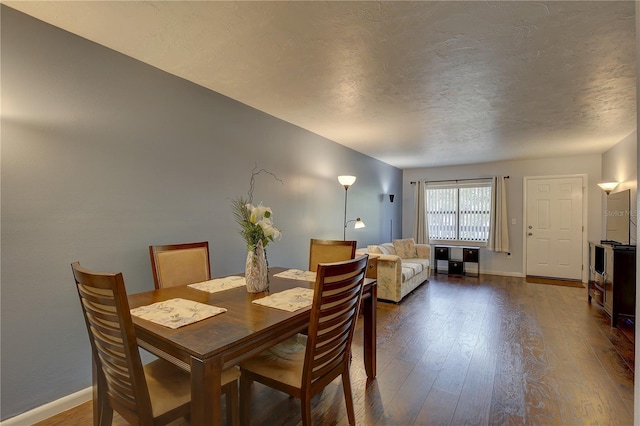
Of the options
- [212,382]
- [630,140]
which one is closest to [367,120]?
[212,382]

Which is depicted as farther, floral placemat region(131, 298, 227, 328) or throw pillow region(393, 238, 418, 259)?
throw pillow region(393, 238, 418, 259)

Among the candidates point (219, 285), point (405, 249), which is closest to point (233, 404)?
point (219, 285)

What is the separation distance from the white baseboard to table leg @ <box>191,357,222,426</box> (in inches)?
57.0

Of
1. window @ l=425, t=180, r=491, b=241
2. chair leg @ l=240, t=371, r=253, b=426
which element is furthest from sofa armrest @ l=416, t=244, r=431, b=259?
chair leg @ l=240, t=371, r=253, b=426

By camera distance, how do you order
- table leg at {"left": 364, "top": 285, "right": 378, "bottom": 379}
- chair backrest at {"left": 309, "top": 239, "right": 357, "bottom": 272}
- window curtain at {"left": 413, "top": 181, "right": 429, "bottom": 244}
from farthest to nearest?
window curtain at {"left": 413, "top": 181, "right": 429, "bottom": 244} → chair backrest at {"left": 309, "top": 239, "right": 357, "bottom": 272} → table leg at {"left": 364, "top": 285, "right": 378, "bottom": 379}

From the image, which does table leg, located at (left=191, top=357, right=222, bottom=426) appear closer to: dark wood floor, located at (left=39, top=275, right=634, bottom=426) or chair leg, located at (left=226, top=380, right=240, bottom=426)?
chair leg, located at (left=226, top=380, right=240, bottom=426)

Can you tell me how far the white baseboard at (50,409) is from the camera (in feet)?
5.72

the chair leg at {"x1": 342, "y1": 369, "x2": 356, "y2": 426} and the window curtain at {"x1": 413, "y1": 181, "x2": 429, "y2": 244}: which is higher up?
the window curtain at {"x1": 413, "y1": 181, "x2": 429, "y2": 244}

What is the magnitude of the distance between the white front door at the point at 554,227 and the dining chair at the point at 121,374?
6.49 metres

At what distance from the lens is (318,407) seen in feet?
6.40

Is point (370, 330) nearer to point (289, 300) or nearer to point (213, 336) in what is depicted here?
point (289, 300)

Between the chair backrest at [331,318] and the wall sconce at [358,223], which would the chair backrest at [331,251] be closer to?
the chair backrest at [331,318]

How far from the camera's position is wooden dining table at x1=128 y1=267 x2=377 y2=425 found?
1099 millimetres

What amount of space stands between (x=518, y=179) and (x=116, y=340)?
22.7 feet
